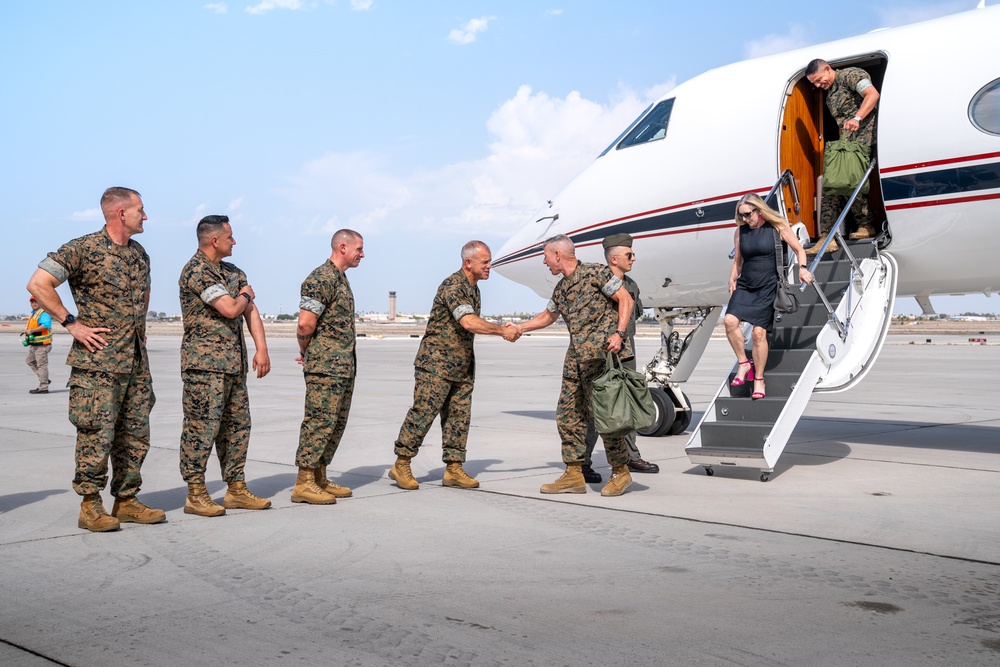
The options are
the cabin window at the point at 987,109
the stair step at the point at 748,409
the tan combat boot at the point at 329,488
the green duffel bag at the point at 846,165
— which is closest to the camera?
the tan combat boot at the point at 329,488

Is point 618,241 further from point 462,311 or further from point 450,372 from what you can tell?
point 450,372

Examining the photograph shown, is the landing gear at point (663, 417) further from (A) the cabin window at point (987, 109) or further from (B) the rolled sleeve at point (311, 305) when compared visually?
(B) the rolled sleeve at point (311, 305)

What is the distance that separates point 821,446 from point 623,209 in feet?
10.9

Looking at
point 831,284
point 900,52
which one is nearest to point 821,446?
point 831,284

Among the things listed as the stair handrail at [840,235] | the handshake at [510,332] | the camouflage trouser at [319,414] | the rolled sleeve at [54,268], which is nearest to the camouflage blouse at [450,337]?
the handshake at [510,332]

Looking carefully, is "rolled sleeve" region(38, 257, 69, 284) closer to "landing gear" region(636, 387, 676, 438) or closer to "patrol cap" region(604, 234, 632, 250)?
"patrol cap" region(604, 234, 632, 250)

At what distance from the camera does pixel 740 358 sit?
841 centimetres

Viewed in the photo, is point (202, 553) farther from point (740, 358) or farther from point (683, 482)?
point (740, 358)

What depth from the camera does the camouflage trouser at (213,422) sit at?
624cm

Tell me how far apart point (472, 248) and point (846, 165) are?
146 inches

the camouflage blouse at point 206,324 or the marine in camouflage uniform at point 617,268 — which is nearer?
the camouflage blouse at point 206,324

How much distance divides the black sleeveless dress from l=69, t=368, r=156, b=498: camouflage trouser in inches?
193

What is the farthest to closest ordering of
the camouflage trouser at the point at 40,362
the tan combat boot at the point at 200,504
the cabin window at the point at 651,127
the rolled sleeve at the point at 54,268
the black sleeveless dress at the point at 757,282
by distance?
1. the camouflage trouser at the point at 40,362
2. the cabin window at the point at 651,127
3. the black sleeveless dress at the point at 757,282
4. the tan combat boot at the point at 200,504
5. the rolled sleeve at the point at 54,268

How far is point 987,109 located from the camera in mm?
8211
